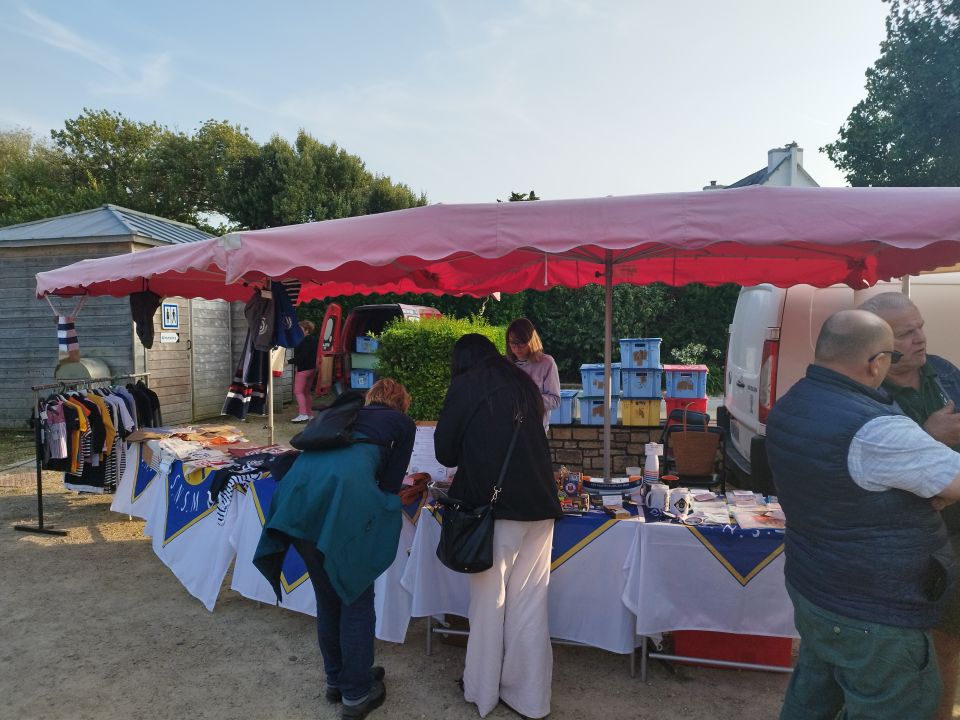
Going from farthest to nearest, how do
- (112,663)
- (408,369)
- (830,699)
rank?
1. (408,369)
2. (112,663)
3. (830,699)

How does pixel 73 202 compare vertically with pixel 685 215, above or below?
above

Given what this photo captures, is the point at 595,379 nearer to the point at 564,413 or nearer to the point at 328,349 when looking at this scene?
the point at 564,413

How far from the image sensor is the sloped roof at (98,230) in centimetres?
1009

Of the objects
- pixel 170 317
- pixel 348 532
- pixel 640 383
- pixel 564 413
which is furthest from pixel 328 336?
pixel 348 532

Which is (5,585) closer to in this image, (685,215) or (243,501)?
(243,501)

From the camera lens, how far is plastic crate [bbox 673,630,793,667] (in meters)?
3.38

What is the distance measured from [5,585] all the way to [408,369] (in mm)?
5378

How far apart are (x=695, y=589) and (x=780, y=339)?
9.03 feet

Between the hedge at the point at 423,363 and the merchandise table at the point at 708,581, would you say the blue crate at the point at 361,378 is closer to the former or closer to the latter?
the hedge at the point at 423,363

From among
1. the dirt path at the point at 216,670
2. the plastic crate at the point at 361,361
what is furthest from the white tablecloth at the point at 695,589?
the plastic crate at the point at 361,361

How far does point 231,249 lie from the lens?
150 inches

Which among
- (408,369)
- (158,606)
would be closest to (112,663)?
(158,606)

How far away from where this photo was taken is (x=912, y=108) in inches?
723

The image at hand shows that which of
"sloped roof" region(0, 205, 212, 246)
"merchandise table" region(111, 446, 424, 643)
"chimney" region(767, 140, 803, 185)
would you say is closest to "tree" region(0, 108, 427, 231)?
"sloped roof" region(0, 205, 212, 246)
